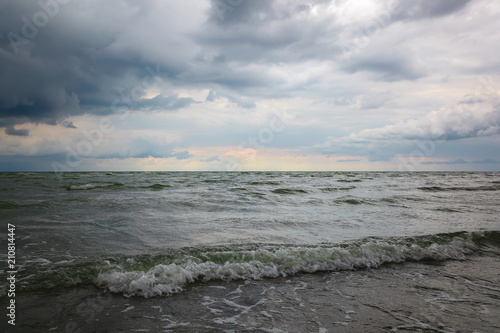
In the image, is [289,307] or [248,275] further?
[248,275]

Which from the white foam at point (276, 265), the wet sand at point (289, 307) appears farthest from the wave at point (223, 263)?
the wet sand at point (289, 307)

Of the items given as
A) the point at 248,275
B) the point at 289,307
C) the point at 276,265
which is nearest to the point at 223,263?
the point at 248,275

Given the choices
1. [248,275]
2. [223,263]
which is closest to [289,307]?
[248,275]

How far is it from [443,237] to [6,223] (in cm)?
1316

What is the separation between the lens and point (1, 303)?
392 cm

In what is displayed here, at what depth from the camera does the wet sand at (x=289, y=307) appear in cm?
344

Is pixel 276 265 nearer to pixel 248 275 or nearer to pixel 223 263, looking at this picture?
pixel 248 275

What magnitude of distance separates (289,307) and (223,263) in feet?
6.31

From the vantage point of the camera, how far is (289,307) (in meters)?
3.96

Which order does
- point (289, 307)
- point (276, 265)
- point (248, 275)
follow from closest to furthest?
point (289, 307)
point (248, 275)
point (276, 265)

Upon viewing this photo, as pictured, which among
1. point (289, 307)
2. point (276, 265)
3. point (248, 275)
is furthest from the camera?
point (276, 265)

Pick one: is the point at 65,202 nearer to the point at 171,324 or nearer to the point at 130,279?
the point at 130,279

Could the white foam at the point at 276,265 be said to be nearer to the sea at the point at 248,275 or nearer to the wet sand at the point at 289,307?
the sea at the point at 248,275

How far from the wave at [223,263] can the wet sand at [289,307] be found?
231 mm
